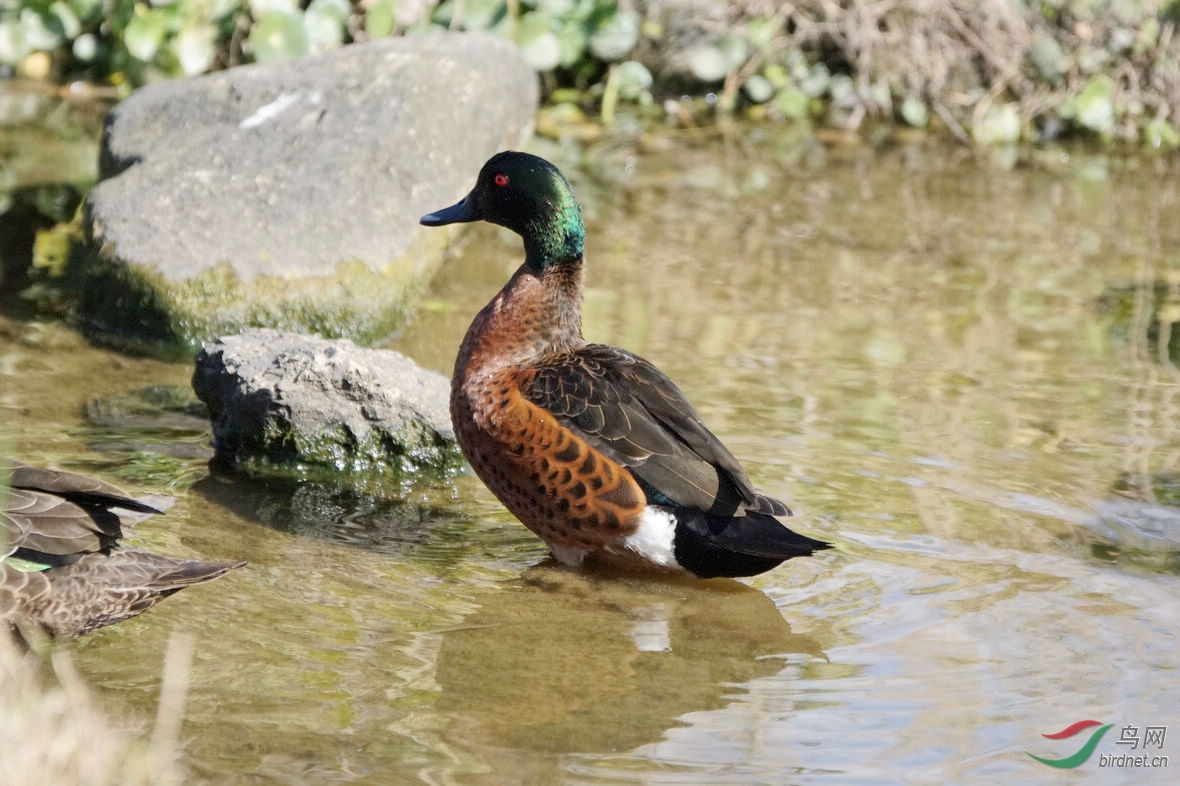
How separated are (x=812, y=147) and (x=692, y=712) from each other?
23.1 ft

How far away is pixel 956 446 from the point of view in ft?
18.1

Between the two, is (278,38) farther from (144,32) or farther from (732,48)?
(732,48)

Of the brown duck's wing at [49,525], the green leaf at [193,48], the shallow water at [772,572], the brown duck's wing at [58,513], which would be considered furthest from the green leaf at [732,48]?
the brown duck's wing at [49,525]

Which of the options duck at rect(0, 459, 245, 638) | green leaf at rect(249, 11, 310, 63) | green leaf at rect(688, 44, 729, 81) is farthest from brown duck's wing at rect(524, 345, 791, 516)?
green leaf at rect(688, 44, 729, 81)

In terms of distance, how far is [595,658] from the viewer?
3.97 metres

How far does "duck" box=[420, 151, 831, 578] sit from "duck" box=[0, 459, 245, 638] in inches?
40.3

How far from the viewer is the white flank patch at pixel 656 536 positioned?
14.5 ft

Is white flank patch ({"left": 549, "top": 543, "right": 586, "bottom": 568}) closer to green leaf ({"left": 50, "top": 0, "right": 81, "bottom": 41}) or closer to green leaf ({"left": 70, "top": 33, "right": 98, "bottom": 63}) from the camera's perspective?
green leaf ({"left": 50, "top": 0, "right": 81, "bottom": 41})

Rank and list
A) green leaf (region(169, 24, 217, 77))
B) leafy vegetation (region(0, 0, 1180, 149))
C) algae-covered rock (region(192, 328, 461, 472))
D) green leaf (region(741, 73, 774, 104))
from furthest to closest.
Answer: green leaf (region(741, 73, 774, 104))
leafy vegetation (region(0, 0, 1180, 149))
green leaf (region(169, 24, 217, 77))
algae-covered rock (region(192, 328, 461, 472))

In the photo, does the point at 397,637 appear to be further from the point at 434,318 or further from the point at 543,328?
the point at 434,318

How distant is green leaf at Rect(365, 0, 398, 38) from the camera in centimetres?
947

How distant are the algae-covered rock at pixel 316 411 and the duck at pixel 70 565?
1.35m

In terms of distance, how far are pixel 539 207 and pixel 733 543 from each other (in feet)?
4.50

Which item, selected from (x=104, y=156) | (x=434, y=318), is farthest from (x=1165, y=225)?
(x=104, y=156)
